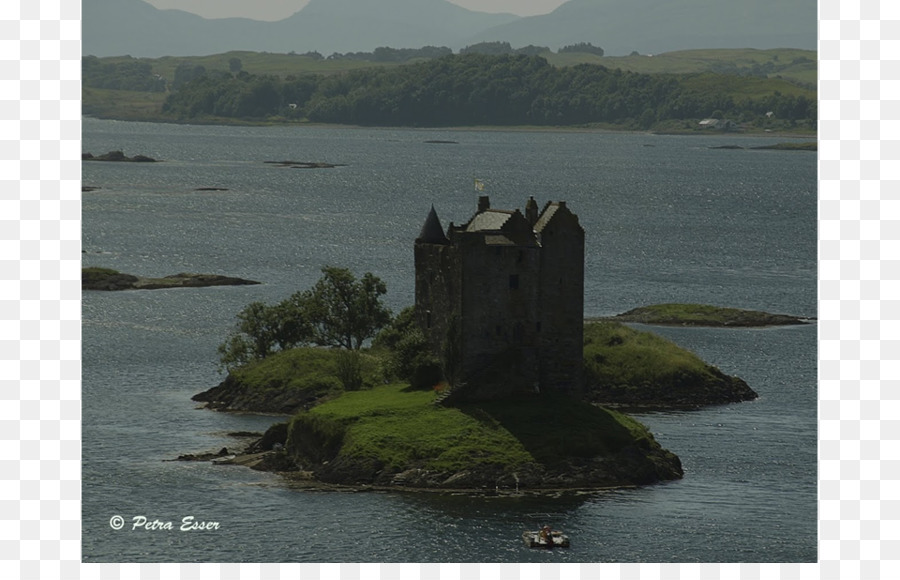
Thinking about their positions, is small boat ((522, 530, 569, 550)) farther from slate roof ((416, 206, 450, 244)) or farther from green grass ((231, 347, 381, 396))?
green grass ((231, 347, 381, 396))

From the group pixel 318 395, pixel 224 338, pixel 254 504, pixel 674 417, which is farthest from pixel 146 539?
pixel 224 338

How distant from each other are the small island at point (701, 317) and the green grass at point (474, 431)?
66.0m

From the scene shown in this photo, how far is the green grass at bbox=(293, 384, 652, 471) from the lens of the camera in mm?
103312

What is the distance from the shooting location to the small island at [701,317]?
176250 mm

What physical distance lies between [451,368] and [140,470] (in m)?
21.6

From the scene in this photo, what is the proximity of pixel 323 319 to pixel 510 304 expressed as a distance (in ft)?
126

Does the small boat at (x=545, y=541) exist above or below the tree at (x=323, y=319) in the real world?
below

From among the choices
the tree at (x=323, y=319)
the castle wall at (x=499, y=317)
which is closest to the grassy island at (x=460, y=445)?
the castle wall at (x=499, y=317)

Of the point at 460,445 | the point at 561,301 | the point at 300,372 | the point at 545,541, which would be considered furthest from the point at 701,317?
the point at 545,541

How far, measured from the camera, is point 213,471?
10638 cm

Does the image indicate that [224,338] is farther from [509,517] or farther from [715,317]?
[509,517]

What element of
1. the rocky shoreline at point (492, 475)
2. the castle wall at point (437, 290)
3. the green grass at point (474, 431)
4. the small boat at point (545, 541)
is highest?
the castle wall at point (437, 290)

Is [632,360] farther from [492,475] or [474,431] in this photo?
[492,475]

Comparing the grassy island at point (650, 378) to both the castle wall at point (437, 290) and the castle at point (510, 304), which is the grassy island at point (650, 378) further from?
the castle wall at point (437, 290)
